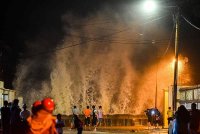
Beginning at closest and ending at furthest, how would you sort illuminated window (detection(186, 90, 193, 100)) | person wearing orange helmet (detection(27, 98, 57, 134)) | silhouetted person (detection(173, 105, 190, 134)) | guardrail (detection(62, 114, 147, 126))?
person wearing orange helmet (detection(27, 98, 57, 134)), silhouetted person (detection(173, 105, 190, 134)), illuminated window (detection(186, 90, 193, 100)), guardrail (detection(62, 114, 147, 126))

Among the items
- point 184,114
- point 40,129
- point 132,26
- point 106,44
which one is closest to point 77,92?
point 106,44

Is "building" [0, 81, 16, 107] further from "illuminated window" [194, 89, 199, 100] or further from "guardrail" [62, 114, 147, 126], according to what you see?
"illuminated window" [194, 89, 199, 100]

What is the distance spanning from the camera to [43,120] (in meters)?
8.62

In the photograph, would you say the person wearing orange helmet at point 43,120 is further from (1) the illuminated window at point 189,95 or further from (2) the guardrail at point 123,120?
(2) the guardrail at point 123,120

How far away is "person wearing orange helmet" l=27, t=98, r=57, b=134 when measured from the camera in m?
8.58

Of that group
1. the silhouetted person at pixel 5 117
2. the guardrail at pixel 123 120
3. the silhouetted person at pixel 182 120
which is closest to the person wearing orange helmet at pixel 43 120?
the silhouetted person at pixel 182 120

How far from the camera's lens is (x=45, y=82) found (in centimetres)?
4938

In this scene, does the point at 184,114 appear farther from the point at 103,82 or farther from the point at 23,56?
the point at 23,56

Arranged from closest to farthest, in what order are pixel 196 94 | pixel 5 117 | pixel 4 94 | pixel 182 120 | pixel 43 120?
pixel 43 120
pixel 182 120
pixel 5 117
pixel 196 94
pixel 4 94

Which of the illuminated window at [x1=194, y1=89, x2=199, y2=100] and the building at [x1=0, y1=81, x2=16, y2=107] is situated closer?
the illuminated window at [x1=194, y1=89, x2=199, y2=100]

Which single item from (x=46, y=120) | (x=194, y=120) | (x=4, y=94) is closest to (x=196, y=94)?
(x=194, y=120)

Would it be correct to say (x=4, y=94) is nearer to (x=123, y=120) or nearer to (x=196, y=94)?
(x=123, y=120)

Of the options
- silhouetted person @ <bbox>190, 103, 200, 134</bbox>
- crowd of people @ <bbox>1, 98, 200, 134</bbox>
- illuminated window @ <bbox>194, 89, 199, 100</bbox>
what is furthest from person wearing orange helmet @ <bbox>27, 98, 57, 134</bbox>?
illuminated window @ <bbox>194, 89, 199, 100</bbox>

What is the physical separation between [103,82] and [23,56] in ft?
31.9
